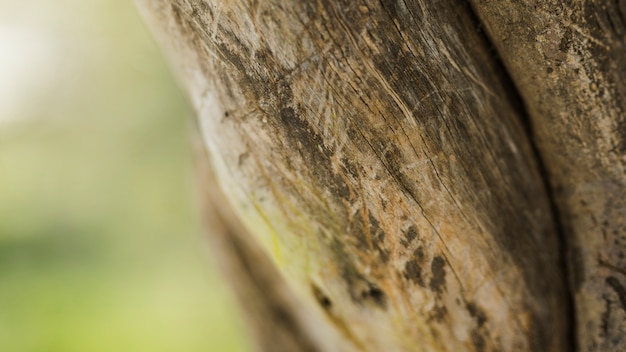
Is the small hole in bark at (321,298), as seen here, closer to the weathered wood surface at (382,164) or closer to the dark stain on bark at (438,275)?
the weathered wood surface at (382,164)

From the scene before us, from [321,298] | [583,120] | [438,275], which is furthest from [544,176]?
[321,298]

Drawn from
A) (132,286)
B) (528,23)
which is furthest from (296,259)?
(132,286)

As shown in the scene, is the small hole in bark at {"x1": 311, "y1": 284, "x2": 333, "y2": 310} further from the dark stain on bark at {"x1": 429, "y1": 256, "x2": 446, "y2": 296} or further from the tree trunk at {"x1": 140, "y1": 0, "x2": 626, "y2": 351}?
the dark stain on bark at {"x1": 429, "y1": 256, "x2": 446, "y2": 296}

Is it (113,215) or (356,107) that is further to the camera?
(113,215)

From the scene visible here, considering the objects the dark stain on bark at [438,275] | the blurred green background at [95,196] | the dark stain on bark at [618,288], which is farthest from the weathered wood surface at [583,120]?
the blurred green background at [95,196]

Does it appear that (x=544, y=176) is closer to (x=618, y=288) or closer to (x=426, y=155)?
(x=618, y=288)

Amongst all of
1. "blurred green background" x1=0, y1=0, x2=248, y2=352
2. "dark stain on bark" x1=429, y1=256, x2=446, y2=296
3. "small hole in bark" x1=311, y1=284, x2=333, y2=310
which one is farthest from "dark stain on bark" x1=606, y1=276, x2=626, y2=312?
"blurred green background" x1=0, y1=0, x2=248, y2=352

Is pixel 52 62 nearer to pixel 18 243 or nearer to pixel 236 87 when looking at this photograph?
pixel 18 243
